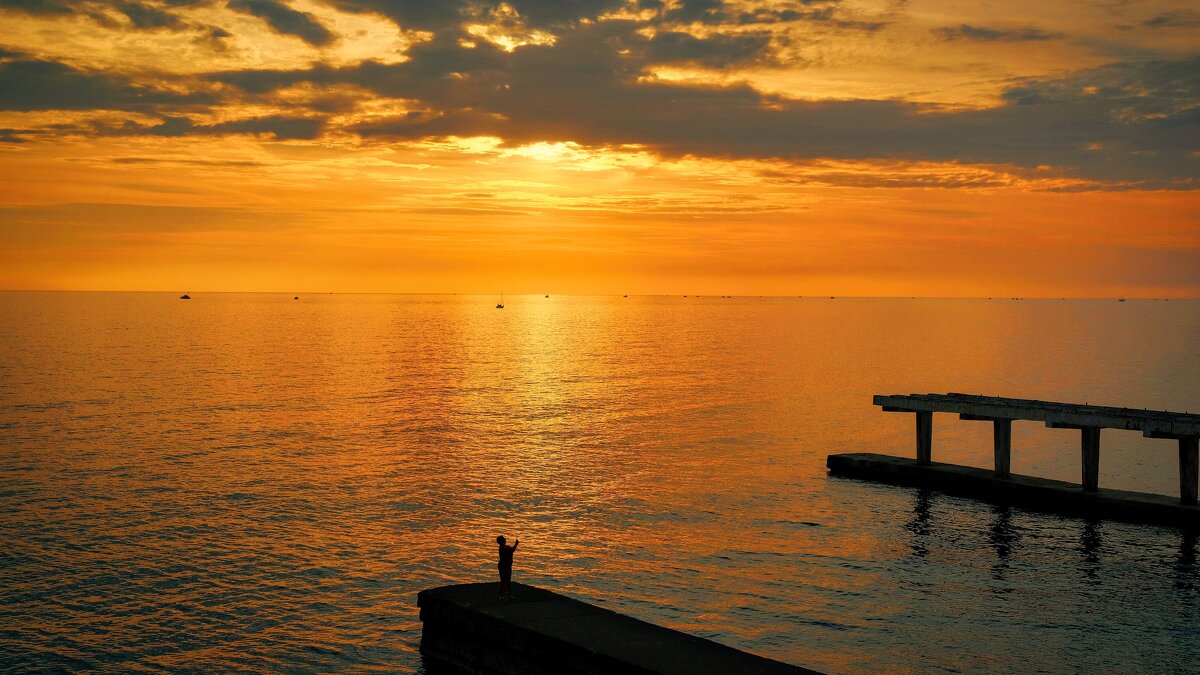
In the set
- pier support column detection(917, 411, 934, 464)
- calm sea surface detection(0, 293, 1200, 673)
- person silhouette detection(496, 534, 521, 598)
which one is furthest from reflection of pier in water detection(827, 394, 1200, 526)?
person silhouette detection(496, 534, 521, 598)

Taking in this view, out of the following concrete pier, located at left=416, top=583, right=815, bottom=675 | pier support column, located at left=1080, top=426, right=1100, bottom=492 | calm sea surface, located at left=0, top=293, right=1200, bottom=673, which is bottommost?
calm sea surface, located at left=0, top=293, right=1200, bottom=673

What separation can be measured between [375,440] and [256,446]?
757cm

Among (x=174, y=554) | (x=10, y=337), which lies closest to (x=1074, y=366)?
(x=174, y=554)

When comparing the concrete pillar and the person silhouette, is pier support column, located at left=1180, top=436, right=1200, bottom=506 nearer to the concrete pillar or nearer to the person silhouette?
the concrete pillar

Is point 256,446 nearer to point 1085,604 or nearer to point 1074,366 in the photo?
point 1085,604

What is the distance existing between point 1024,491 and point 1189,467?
7.03 meters

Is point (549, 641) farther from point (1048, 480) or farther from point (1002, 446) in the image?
point (1048, 480)

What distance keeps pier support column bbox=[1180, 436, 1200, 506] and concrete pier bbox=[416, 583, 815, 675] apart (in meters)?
28.4

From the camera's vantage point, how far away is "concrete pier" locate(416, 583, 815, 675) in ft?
67.7

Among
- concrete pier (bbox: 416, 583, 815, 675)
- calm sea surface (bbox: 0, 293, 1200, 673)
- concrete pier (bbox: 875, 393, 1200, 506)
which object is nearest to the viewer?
concrete pier (bbox: 416, 583, 815, 675)

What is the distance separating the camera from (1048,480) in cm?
4753

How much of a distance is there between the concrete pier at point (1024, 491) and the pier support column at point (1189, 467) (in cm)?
58

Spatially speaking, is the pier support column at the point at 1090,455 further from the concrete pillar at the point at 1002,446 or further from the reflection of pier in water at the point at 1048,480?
the concrete pillar at the point at 1002,446

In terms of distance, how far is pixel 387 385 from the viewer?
10169cm
